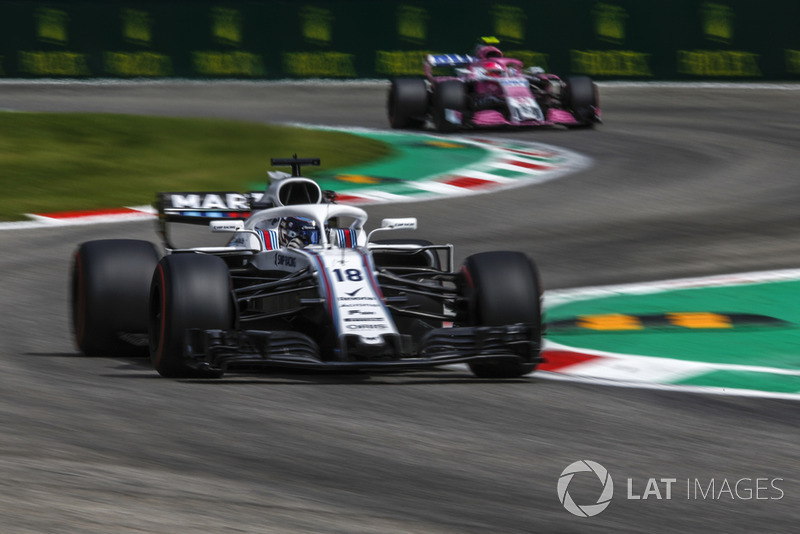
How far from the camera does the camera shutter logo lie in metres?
5.06

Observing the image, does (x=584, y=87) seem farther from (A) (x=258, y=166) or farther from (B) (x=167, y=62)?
(B) (x=167, y=62)

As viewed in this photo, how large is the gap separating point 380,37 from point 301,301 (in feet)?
68.5

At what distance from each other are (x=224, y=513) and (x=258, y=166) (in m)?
12.9

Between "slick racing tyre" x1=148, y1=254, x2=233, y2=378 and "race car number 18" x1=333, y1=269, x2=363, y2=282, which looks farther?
"race car number 18" x1=333, y1=269, x2=363, y2=282

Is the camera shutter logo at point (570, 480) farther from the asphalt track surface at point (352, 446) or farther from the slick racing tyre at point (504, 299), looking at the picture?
the slick racing tyre at point (504, 299)

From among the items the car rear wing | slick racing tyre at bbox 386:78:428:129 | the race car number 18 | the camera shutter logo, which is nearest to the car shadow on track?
the race car number 18

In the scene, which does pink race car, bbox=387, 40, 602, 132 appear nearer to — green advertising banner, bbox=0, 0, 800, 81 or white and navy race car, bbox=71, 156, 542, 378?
green advertising banner, bbox=0, 0, 800, 81

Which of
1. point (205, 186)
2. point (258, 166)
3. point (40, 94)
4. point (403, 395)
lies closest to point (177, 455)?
point (403, 395)

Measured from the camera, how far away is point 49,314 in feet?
30.7

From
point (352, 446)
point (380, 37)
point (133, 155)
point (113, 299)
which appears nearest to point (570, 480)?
point (352, 446)

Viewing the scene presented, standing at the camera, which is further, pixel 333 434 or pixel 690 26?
pixel 690 26

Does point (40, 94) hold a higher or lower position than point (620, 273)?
higher

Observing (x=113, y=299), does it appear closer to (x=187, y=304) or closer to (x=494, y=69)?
(x=187, y=304)

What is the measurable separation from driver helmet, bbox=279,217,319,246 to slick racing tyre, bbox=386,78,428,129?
12.7 m
